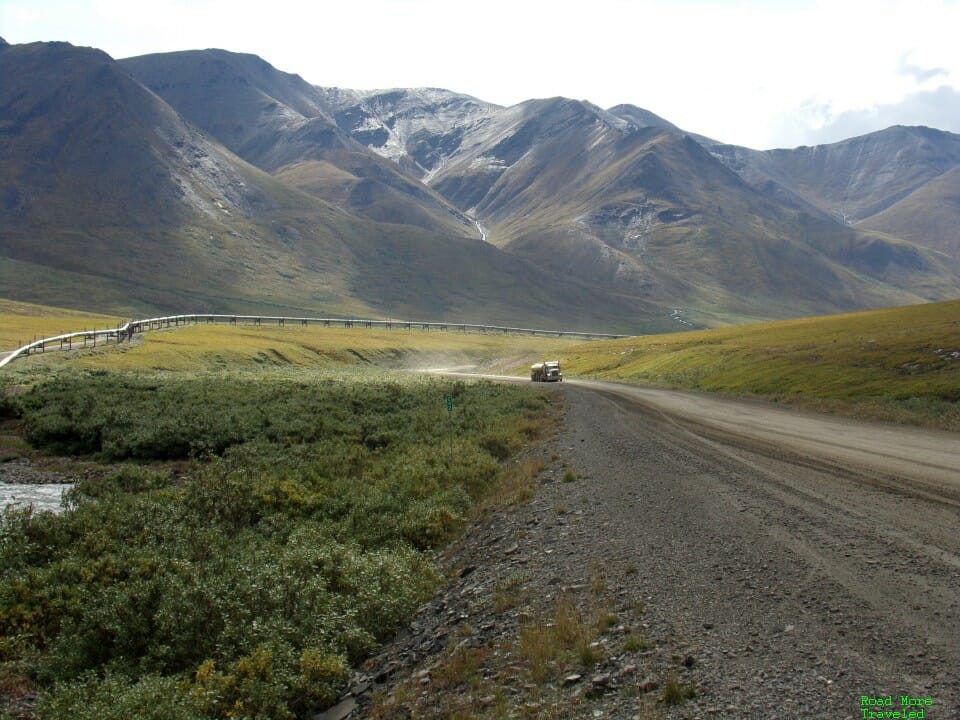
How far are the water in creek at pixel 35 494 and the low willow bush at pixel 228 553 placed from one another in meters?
1.27

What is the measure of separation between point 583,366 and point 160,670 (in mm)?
78457

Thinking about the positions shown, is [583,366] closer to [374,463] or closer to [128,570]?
[374,463]

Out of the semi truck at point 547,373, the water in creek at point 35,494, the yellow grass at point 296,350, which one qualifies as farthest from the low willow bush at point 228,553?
the semi truck at point 547,373

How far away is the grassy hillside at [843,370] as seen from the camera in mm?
36875

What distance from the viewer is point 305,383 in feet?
181

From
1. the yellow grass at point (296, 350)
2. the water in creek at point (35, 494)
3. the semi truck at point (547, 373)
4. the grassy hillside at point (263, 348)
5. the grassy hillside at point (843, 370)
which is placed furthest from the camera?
the semi truck at point (547, 373)

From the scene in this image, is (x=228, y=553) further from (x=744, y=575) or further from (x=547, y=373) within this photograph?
(x=547, y=373)

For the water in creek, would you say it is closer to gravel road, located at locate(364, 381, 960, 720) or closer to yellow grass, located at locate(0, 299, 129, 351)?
gravel road, located at locate(364, 381, 960, 720)

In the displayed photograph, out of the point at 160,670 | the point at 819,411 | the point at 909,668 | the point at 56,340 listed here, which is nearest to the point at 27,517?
the point at 160,670

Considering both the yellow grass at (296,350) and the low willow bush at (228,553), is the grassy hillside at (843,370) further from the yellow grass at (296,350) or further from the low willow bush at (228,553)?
the yellow grass at (296,350)

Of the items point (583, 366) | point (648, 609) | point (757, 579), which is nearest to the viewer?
point (648, 609)

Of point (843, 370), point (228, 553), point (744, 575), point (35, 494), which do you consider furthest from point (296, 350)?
point (744, 575)

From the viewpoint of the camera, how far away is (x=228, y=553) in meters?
18.4

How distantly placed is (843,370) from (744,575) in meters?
40.2
